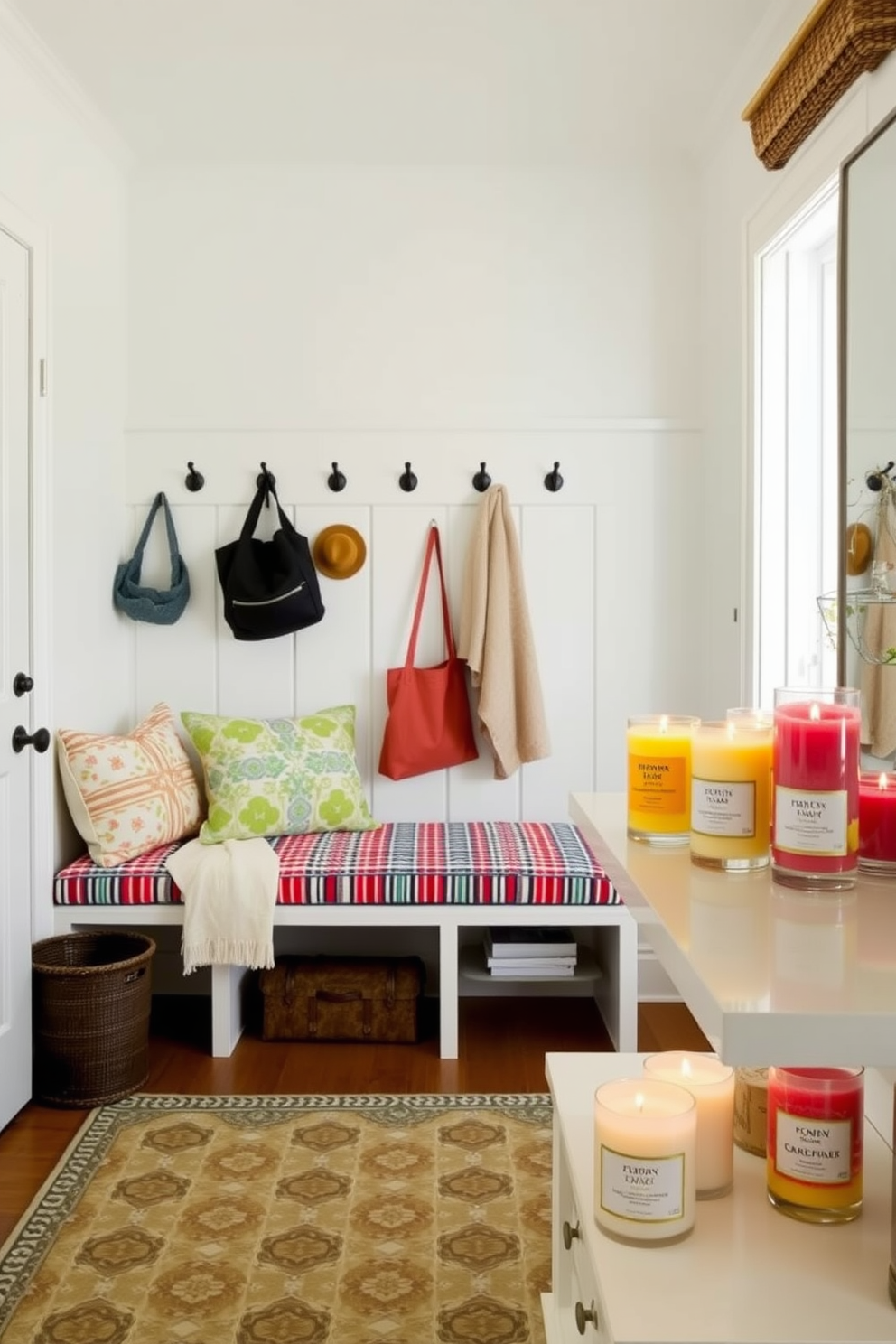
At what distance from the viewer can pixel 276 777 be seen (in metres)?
3.36

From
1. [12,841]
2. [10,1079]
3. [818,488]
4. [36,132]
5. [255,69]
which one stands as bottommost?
[10,1079]

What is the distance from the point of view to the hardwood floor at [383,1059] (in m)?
2.80

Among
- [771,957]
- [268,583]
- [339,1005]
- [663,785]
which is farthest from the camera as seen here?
[268,583]

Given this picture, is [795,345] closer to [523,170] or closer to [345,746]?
[523,170]

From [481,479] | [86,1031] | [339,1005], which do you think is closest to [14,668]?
[86,1031]

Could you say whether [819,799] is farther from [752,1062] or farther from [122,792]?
[122,792]

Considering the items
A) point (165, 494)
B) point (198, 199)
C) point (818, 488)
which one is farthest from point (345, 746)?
point (198, 199)

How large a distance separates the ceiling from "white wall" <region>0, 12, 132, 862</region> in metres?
0.15

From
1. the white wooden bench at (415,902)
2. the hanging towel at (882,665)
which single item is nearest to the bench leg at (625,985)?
the white wooden bench at (415,902)

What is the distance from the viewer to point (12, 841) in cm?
281

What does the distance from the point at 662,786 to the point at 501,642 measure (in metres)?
2.25

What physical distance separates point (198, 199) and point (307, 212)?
1.12 feet

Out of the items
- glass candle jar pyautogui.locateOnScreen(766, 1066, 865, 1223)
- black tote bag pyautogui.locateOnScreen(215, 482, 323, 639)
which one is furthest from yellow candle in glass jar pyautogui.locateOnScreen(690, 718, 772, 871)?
black tote bag pyautogui.locateOnScreen(215, 482, 323, 639)

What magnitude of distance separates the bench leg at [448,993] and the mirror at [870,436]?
155 centimetres
